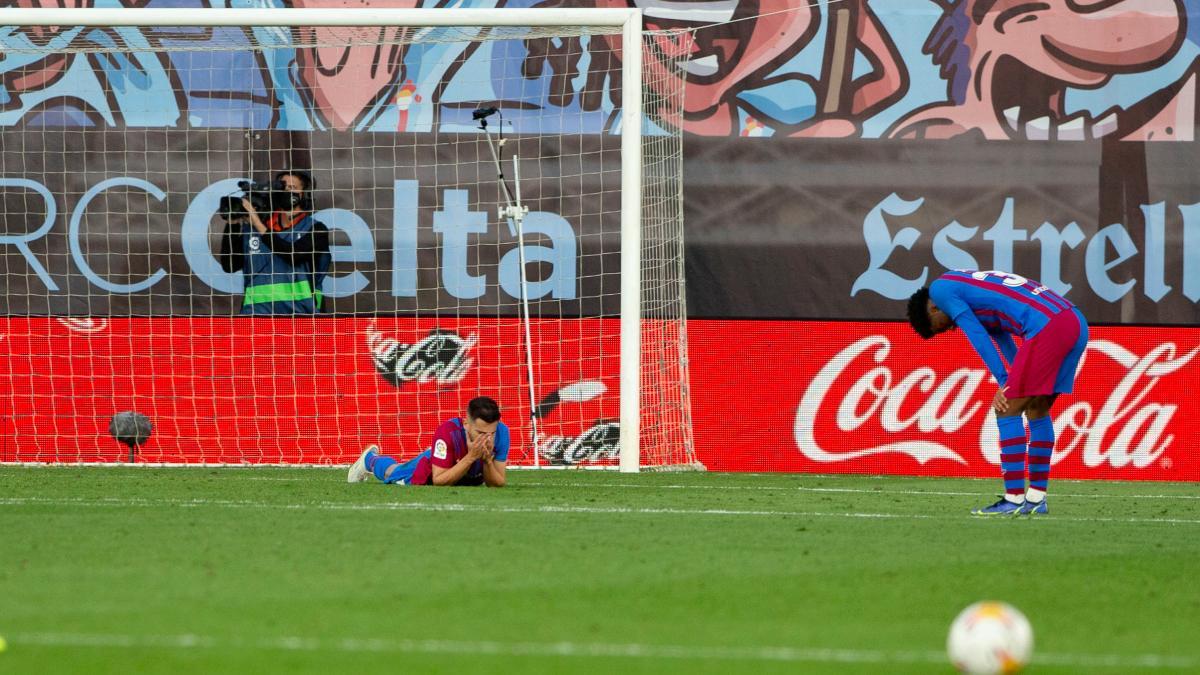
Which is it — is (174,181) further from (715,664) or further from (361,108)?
(715,664)

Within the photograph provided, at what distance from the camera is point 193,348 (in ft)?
39.8

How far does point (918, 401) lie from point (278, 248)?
4984 millimetres

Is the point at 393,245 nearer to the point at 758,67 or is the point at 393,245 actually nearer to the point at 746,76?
the point at 746,76

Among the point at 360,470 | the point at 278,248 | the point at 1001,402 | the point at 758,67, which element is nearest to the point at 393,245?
the point at 278,248

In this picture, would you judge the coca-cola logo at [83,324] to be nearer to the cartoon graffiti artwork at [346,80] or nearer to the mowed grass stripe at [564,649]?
the cartoon graffiti artwork at [346,80]

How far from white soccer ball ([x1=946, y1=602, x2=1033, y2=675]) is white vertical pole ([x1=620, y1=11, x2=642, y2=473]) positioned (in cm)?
762

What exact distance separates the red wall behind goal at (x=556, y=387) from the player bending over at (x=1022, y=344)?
4.69 metres

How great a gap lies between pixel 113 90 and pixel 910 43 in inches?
249

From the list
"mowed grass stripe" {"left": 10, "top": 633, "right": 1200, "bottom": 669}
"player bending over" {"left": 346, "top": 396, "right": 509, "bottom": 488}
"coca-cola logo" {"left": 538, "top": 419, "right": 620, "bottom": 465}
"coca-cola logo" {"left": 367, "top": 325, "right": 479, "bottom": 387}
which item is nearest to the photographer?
"coca-cola logo" {"left": 367, "top": 325, "right": 479, "bottom": 387}

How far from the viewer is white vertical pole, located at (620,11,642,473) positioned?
35.9ft

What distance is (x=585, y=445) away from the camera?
12.1 m

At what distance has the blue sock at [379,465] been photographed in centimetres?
922

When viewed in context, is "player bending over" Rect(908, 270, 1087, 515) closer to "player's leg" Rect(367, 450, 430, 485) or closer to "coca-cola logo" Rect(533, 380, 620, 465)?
"player's leg" Rect(367, 450, 430, 485)

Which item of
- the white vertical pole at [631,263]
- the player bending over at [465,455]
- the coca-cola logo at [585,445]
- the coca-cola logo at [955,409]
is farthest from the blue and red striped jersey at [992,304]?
the coca-cola logo at [585,445]
